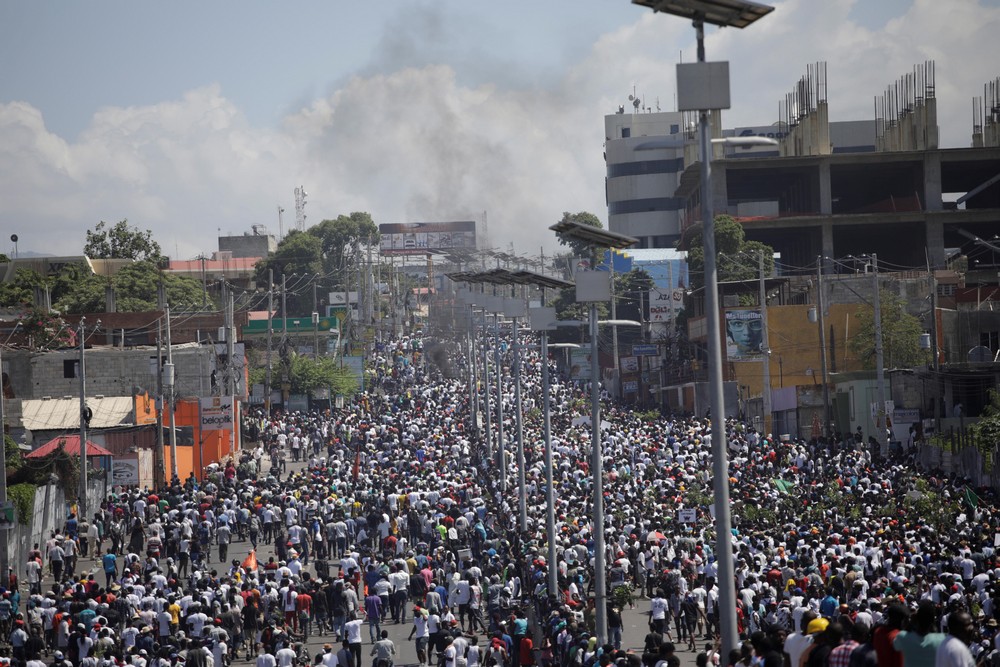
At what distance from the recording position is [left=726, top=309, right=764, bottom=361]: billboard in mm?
53156

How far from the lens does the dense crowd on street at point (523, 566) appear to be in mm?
20266

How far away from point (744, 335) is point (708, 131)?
40.5 m

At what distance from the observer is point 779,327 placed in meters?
58.0

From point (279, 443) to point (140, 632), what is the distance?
27.7 meters

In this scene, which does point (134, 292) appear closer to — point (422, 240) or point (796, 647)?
point (796, 647)

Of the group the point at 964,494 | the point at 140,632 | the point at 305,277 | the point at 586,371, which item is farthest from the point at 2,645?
the point at 305,277

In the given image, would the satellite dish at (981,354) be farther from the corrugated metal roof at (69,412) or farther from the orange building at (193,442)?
the corrugated metal roof at (69,412)

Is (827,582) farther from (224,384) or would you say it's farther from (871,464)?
(224,384)

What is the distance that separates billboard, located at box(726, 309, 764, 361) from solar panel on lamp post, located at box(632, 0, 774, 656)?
39.3 metres

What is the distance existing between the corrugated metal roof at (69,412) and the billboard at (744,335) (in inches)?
864

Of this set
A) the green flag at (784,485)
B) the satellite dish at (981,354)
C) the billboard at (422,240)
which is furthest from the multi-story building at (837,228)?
the billboard at (422,240)

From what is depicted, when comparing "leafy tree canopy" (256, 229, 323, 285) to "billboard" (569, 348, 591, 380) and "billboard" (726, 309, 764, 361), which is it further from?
"billboard" (726, 309, 764, 361)

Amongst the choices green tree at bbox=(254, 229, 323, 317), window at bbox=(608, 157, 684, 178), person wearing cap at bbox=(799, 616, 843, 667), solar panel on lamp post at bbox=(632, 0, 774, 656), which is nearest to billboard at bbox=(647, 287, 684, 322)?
green tree at bbox=(254, 229, 323, 317)

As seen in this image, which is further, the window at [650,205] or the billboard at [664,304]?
the window at [650,205]
